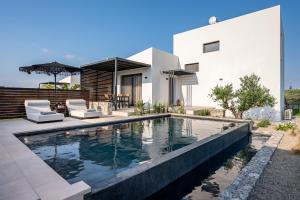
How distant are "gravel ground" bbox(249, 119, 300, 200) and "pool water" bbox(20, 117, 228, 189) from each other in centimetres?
215

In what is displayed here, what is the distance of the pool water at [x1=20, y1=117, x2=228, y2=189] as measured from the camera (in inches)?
138

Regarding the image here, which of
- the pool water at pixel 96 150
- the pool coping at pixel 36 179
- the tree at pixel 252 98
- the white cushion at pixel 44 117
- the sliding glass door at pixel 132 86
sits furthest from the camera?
the sliding glass door at pixel 132 86

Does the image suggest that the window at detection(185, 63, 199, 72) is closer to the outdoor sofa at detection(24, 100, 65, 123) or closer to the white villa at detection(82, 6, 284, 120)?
the white villa at detection(82, 6, 284, 120)

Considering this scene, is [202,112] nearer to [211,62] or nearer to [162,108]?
[162,108]

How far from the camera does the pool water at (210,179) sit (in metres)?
3.20

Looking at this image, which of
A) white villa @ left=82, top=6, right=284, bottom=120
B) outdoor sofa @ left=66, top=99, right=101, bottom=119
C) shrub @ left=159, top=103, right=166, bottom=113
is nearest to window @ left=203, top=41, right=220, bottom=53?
white villa @ left=82, top=6, right=284, bottom=120

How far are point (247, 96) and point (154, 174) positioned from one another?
356 inches

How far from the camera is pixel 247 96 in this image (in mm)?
10219

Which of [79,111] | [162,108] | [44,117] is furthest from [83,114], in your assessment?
[162,108]

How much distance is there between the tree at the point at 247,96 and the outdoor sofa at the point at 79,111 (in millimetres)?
7119

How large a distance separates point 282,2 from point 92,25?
1320 centimetres

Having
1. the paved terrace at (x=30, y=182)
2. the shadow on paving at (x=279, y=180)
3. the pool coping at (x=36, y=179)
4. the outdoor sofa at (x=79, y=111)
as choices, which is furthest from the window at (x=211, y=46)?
the paved terrace at (x=30, y=182)

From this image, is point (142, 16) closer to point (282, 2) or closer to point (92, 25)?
point (92, 25)

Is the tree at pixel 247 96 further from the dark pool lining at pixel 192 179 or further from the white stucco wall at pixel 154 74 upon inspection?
the dark pool lining at pixel 192 179
